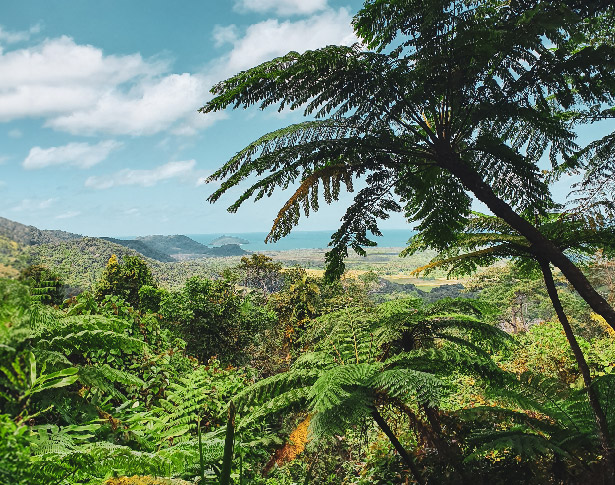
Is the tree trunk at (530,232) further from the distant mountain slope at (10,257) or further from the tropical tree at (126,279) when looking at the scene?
the tropical tree at (126,279)

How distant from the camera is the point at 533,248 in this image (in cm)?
296

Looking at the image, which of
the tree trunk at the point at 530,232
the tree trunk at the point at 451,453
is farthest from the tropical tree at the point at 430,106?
the tree trunk at the point at 451,453

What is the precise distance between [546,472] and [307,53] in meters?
3.15

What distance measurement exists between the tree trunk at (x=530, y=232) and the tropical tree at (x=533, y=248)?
0.94 ft

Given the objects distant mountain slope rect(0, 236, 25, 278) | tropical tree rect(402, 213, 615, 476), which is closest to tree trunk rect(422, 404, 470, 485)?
tropical tree rect(402, 213, 615, 476)

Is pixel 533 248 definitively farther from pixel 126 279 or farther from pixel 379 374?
pixel 126 279

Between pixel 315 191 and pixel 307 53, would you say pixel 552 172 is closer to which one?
pixel 315 191

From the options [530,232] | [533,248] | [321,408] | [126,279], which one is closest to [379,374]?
[321,408]

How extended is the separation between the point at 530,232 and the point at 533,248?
14.3 inches

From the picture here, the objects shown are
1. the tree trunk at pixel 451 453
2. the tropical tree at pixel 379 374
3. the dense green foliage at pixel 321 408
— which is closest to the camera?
the dense green foliage at pixel 321 408

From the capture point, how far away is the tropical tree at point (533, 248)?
313cm

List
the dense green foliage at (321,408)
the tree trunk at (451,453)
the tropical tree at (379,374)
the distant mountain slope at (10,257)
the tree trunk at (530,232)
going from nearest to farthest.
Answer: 1. the distant mountain slope at (10,257)
2. the dense green foliage at (321,408)
3. the tropical tree at (379,374)
4. the tree trunk at (451,453)
5. the tree trunk at (530,232)

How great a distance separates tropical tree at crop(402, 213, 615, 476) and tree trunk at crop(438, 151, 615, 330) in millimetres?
286

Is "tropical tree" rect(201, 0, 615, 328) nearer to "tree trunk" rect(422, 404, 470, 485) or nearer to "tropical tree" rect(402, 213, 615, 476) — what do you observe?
"tropical tree" rect(402, 213, 615, 476)
